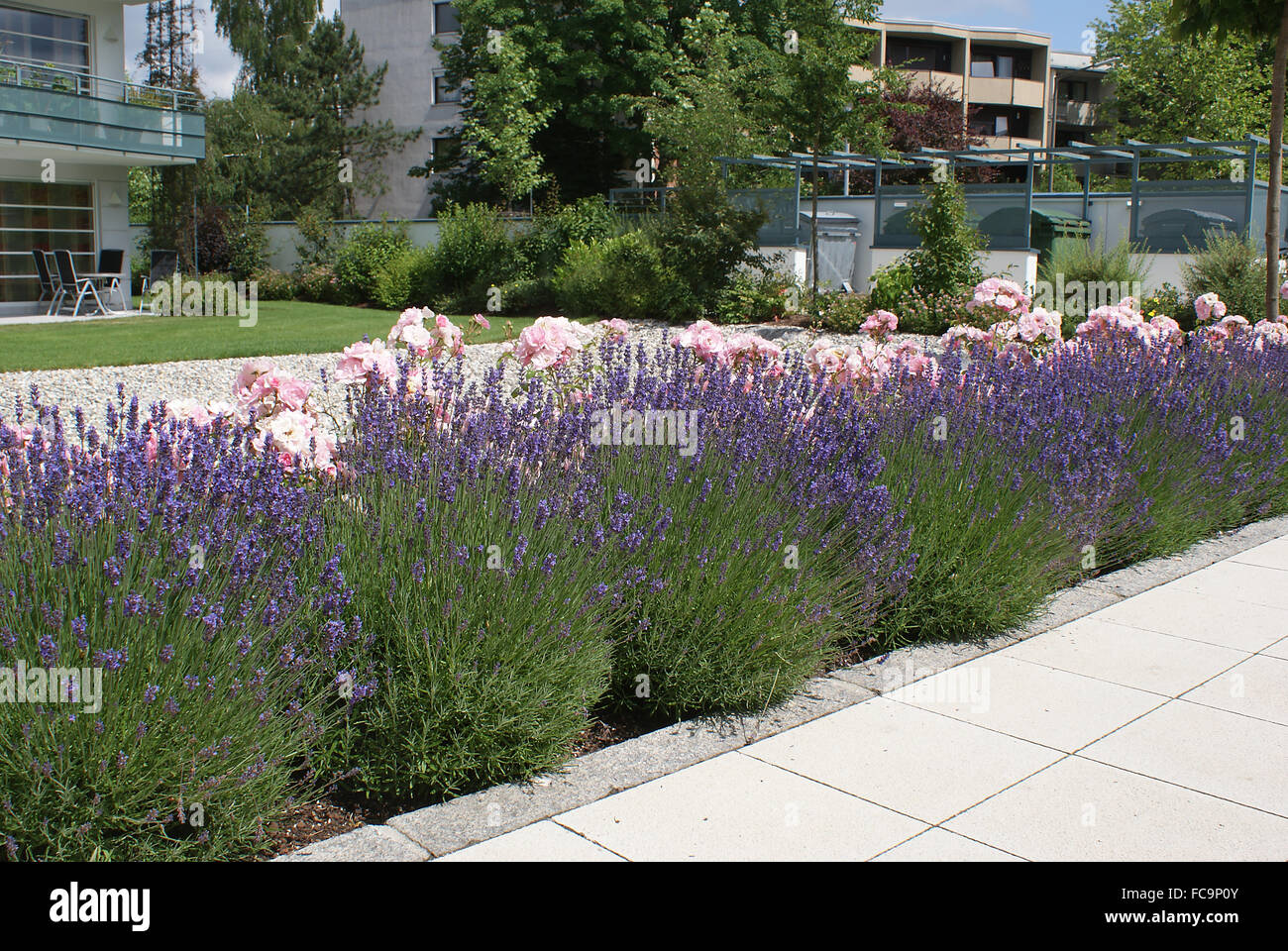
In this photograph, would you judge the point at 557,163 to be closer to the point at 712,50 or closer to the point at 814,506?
the point at 712,50

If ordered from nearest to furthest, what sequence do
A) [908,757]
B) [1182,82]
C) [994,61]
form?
[908,757] < [1182,82] < [994,61]

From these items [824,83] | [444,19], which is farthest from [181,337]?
[444,19]

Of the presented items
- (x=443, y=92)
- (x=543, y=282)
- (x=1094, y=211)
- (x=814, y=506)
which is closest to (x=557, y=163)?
(x=443, y=92)

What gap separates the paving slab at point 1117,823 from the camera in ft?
9.20

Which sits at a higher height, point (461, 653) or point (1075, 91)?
point (1075, 91)

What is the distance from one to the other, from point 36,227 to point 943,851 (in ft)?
71.7

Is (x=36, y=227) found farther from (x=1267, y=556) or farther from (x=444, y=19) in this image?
(x=1267, y=556)

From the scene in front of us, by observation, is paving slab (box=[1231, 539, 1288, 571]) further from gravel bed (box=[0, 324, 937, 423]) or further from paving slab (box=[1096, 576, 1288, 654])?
gravel bed (box=[0, 324, 937, 423])

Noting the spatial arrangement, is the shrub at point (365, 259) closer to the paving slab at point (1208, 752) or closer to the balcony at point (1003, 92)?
the paving slab at point (1208, 752)

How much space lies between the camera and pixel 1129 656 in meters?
4.30
